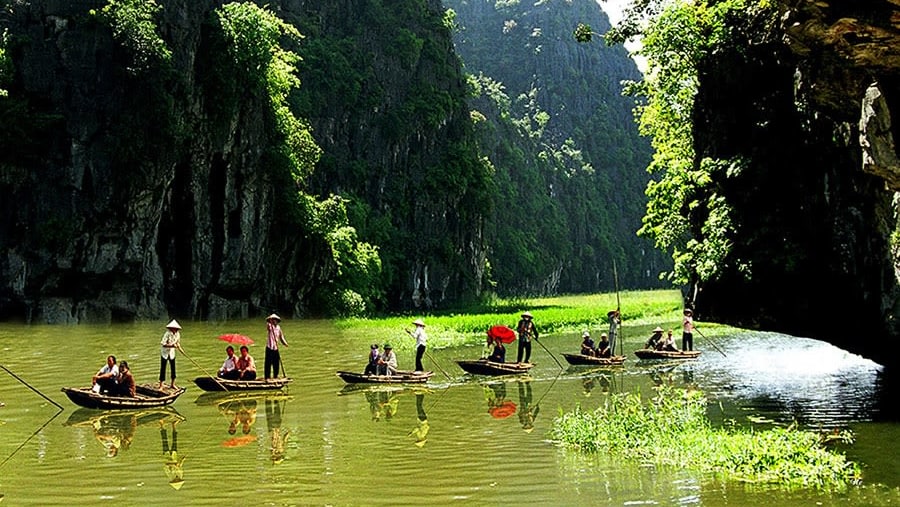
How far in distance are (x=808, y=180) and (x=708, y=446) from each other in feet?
26.0

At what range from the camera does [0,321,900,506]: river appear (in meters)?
9.52

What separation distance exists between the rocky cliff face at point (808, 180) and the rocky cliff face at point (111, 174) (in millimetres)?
26741

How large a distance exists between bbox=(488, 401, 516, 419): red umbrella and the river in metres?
0.04

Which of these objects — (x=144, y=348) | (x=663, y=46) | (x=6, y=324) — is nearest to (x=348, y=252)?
(x=6, y=324)

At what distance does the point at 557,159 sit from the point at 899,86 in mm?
115908

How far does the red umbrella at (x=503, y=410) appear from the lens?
50.2ft

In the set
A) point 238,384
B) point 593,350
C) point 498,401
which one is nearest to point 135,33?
point 238,384

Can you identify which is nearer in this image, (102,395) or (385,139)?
(102,395)

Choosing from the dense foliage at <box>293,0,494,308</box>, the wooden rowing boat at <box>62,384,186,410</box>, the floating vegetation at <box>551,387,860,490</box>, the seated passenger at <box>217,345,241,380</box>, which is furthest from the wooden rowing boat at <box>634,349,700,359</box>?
the dense foliage at <box>293,0,494,308</box>

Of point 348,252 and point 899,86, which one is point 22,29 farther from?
point 899,86

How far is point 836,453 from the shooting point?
11.2 m

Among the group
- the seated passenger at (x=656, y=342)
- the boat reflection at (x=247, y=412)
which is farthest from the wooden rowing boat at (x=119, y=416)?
the seated passenger at (x=656, y=342)

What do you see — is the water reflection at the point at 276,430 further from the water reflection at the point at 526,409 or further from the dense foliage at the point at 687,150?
the dense foliage at the point at 687,150

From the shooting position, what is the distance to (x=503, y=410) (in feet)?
52.4
